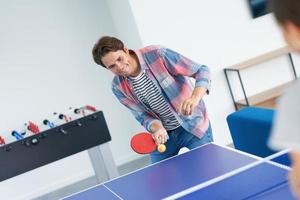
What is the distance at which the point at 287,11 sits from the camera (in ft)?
2.79

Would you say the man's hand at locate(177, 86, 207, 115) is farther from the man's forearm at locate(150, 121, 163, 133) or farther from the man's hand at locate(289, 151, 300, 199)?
A: the man's hand at locate(289, 151, 300, 199)

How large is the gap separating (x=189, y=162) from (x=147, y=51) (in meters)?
0.84

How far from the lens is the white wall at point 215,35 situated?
4.99m

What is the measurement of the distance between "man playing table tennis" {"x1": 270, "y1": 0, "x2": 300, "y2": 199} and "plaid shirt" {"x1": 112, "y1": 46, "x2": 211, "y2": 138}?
197 centimetres

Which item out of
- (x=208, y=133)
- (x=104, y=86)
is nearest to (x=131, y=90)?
(x=208, y=133)

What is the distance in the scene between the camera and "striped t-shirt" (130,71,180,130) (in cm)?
Answer: 306

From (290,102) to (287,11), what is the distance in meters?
0.20

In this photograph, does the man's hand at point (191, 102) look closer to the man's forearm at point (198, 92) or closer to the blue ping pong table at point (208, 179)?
the man's forearm at point (198, 92)

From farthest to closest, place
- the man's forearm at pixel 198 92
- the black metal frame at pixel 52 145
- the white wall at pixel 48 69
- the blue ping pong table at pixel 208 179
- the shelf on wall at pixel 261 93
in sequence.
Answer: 1. the white wall at pixel 48 69
2. the shelf on wall at pixel 261 93
3. the black metal frame at pixel 52 145
4. the man's forearm at pixel 198 92
5. the blue ping pong table at pixel 208 179

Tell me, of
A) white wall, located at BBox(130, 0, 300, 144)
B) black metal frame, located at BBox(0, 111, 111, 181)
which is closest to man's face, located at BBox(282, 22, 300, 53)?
black metal frame, located at BBox(0, 111, 111, 181)

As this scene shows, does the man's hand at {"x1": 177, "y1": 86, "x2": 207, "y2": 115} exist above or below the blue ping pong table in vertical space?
above

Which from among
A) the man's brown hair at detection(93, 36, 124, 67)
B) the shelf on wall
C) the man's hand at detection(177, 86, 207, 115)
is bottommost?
the shelf on wall

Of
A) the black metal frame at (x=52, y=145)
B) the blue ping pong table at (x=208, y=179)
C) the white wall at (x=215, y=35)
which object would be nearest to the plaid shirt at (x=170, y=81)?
the blue ping pong table at (x=208, y=179)

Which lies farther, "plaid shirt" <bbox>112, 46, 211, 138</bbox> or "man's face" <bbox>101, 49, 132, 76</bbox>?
"plaid shirt" <bbox>112, 46, 211, 138</bbox>
